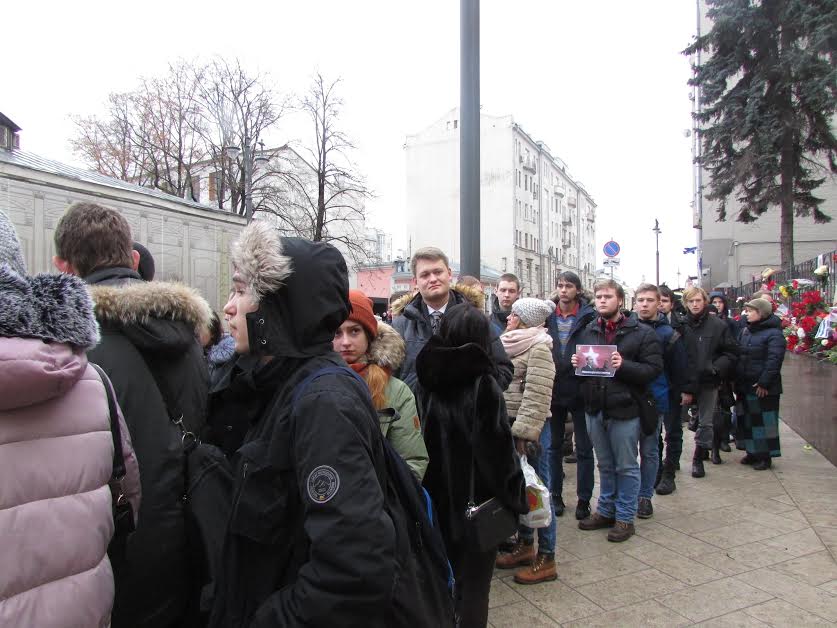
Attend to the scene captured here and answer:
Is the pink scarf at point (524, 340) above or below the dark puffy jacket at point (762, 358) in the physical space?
above

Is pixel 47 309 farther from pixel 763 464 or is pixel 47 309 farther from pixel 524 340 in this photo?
pixel 763 464

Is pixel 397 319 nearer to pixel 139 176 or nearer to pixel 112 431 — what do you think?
pixel 112 431

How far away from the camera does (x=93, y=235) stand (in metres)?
2.26

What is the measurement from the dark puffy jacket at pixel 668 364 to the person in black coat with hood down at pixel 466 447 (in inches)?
153

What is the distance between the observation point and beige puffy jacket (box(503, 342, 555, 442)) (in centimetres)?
400

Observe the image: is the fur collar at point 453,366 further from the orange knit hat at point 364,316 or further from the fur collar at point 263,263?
the fur collar at point 263,263

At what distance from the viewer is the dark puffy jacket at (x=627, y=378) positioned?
4812 mm

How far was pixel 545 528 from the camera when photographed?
4.07m

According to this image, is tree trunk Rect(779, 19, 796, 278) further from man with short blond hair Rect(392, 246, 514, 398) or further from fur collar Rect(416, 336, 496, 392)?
fur collar Rect(416, 336, 496, 392)

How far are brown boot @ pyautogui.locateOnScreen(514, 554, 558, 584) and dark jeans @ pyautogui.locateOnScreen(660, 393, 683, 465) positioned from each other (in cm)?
289

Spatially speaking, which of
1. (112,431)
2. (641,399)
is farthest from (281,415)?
(641,399)

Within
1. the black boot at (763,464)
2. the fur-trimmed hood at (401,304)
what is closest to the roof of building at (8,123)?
the fur-trimmed hood at (401,304)

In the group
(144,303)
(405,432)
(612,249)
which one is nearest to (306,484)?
(144,303)

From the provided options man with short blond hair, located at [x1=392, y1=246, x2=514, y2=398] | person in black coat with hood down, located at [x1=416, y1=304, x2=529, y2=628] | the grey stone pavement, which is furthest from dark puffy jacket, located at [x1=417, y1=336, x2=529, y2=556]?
the grey stone pavement
